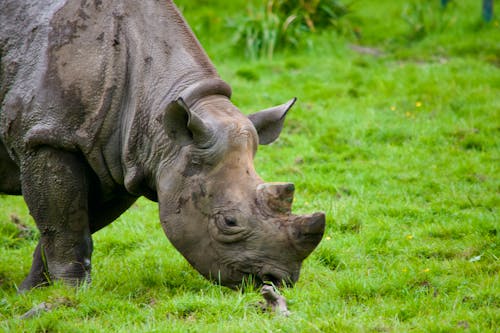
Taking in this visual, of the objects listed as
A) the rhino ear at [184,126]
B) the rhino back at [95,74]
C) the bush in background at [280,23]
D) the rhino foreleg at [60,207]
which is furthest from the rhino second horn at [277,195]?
the bush in background at [280,23]

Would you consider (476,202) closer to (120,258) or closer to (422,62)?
(120,258)

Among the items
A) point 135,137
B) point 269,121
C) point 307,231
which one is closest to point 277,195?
point 307,231

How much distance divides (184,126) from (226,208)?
0.64 m

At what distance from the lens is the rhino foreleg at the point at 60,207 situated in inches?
260

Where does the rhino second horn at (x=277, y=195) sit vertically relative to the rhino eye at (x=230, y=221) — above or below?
above

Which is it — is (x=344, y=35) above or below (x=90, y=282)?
below

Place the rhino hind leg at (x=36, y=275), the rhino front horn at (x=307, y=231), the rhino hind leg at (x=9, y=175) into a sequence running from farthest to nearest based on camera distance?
the rhino hind leg at (x=36, y=275)
the rhino hind leg at (x=9, y=175)
the rhino front horn at (x=307, y=231)

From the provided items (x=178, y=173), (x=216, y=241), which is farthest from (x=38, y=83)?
(x=216, y=241)

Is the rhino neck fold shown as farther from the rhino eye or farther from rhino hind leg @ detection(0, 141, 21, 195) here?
rhino hind leg @ detection(0, 141, 21, 195)

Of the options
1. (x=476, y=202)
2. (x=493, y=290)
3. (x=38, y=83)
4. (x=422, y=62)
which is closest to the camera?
(x=493, y=290)

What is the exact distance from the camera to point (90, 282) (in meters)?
6.90

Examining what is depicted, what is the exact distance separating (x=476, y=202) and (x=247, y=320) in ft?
12.7

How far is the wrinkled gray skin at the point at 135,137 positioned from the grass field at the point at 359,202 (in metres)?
0.37

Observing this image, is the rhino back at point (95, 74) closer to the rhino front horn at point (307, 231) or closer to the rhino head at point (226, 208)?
the rhino head at point (226, 208)
